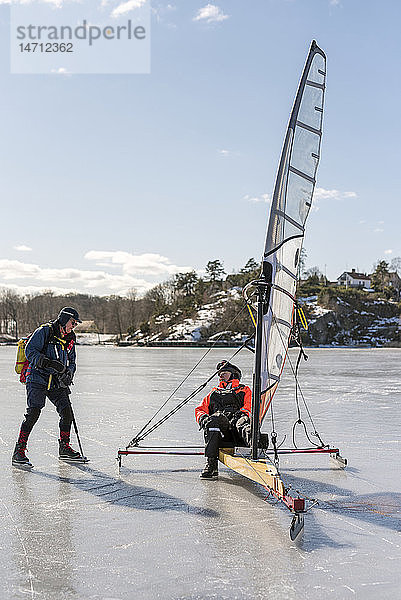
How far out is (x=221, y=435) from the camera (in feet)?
16.6

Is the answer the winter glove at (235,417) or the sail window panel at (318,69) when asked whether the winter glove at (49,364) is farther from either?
the sail window panel at (318,69)

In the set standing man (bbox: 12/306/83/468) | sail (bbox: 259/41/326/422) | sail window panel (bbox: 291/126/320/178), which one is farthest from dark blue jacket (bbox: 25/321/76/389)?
sail window panel (bbox: 291/126/320/178)

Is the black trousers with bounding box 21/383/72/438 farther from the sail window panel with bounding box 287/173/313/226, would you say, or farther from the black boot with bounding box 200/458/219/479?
the sail window panel with bounding box 287/173/313/226

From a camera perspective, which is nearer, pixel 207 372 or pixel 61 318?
pixel 61 318

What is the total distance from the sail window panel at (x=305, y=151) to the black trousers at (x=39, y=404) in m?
2.80

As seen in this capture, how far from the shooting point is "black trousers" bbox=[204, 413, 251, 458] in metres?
4.99

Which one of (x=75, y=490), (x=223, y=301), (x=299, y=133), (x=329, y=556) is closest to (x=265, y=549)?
(x=329, y=556)

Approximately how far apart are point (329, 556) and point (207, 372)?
560 inches

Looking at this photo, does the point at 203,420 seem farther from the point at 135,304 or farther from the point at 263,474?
the point at 135,304

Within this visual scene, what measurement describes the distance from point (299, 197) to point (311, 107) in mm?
676

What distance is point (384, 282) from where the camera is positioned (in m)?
101

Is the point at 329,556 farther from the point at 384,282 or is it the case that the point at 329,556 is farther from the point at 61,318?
the point at 384,282

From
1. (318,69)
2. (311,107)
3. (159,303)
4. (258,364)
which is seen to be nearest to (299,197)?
(311,107)

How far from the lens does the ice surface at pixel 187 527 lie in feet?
9.27
